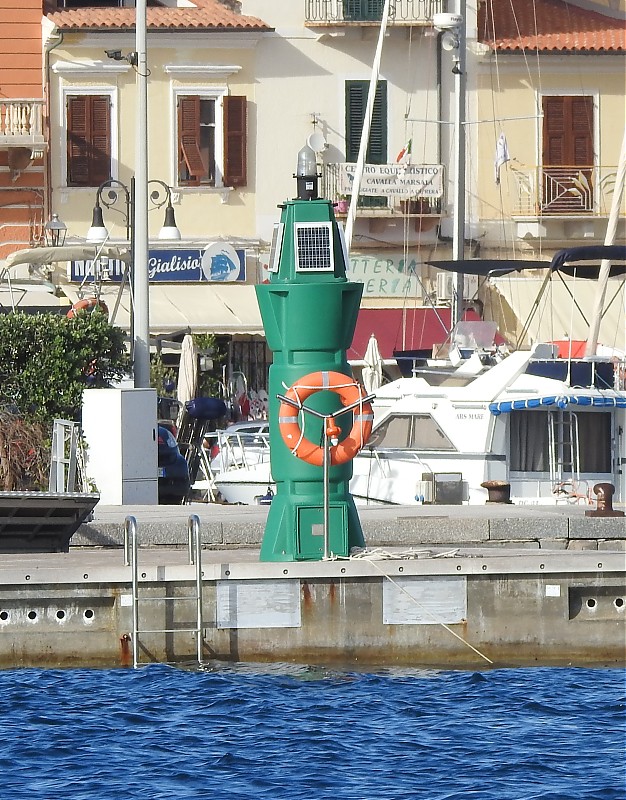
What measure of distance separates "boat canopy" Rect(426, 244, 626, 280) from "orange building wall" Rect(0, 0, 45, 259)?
33.8 ft

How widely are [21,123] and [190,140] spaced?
3386 millimetres

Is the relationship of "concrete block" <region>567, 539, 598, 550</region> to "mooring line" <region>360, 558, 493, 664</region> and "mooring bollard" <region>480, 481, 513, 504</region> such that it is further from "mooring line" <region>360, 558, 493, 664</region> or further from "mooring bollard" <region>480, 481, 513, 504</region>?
"mooring bollard" <region>480, 481, 513, 504</region>

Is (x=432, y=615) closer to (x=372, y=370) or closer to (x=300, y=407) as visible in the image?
(x=300, y=407)

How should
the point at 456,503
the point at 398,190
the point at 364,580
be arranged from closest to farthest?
the point at 364,580
the point at 456,503
the point at 398,190

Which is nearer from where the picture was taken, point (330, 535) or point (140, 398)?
point (330, 535)

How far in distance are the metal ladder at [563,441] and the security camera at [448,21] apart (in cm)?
1224

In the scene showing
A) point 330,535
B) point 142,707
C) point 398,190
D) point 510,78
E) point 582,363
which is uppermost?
point 510,78

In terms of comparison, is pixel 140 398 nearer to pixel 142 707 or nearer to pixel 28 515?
pixel 28 515

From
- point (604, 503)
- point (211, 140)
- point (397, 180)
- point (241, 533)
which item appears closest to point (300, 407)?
point (241, 533)

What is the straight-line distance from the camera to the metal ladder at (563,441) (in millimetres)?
21688

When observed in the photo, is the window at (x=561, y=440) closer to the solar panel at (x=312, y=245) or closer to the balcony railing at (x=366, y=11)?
the solar panel at (x=312, y=245)

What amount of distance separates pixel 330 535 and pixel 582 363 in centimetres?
943

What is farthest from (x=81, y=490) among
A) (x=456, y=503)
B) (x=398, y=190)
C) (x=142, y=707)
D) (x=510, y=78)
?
(x=510, y=78)

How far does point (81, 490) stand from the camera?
19234mm
